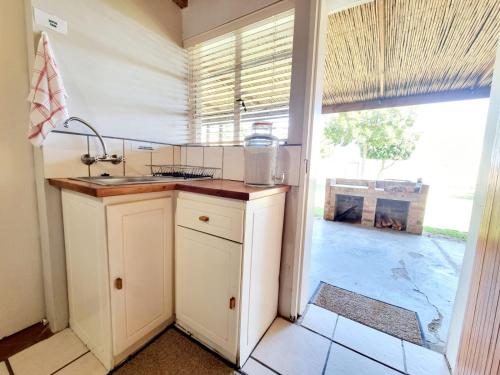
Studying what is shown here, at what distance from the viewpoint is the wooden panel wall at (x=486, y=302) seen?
0.69 m

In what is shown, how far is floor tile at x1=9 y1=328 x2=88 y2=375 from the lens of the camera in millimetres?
965

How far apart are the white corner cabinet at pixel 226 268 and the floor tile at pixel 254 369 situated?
3cm

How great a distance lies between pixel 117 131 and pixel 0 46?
583mm

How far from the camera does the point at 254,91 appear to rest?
1.47m

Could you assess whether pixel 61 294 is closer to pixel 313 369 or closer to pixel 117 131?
pixel 117 131

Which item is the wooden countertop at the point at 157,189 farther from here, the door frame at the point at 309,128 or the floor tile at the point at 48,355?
the floor tile at the point at 48,355

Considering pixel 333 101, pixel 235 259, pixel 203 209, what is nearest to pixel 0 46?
pixel 203 209

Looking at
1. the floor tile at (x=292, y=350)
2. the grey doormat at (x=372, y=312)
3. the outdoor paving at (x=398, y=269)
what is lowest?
the outdoor paving at (x=398, y=269)

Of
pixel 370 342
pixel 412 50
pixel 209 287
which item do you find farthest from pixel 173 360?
pixel 412 50

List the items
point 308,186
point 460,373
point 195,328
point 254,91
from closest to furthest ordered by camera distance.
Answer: point 460,373
point 195,328
point 308,186
point 254,91

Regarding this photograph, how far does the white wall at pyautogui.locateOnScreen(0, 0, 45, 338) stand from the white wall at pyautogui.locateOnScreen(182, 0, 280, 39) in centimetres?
99

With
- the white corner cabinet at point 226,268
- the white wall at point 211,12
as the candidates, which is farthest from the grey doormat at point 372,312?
the white wall at point 211,12

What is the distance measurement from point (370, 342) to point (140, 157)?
187 centimetres

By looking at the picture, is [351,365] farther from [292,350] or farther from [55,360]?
[55,360]
